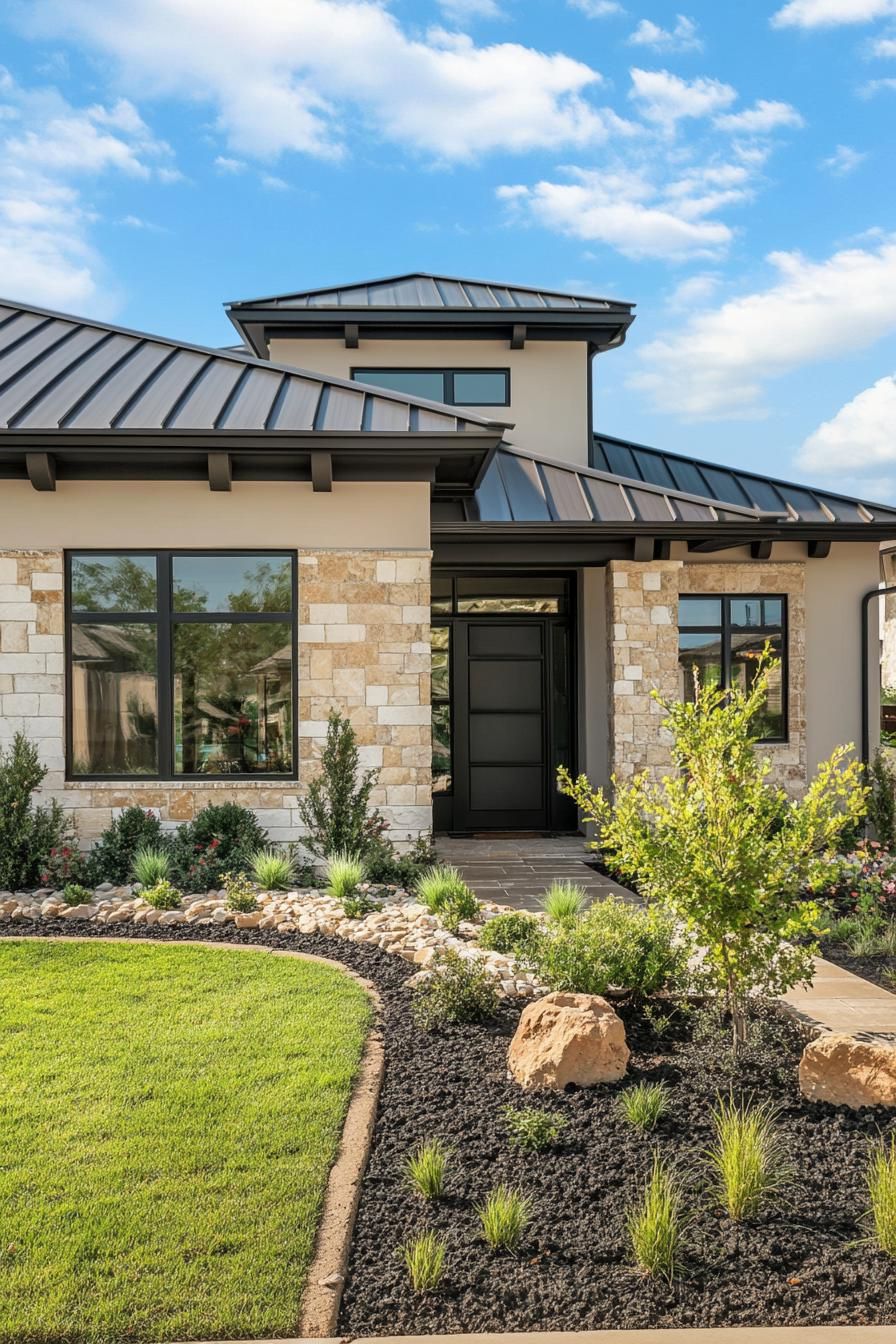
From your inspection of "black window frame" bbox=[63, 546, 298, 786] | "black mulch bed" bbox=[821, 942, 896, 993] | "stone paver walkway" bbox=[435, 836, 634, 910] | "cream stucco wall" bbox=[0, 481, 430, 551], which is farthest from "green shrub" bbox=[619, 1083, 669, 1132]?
"cream stucco wall" bbox=[0, 481, 430, 551]

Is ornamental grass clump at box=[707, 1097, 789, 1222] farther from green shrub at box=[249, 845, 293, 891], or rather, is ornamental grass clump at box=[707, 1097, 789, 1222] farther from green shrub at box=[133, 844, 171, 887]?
green shrub at box=[133, 844, 171, 887]

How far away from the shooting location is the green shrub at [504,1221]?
2.92 meters

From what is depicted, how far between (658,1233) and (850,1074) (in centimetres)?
149

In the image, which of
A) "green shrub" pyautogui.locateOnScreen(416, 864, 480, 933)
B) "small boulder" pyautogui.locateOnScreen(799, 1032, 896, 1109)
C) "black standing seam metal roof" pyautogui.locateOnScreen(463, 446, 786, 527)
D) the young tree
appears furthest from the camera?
"black standing seam metal roof" pyautogui.locateOnScreen(463, 446, 786, 527)

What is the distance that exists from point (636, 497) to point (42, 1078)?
26.2ft

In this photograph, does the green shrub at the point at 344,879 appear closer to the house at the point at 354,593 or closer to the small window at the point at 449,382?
the house at the point at 354,593

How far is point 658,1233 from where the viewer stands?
2.84 meters

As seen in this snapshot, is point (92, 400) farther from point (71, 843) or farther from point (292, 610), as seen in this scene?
point (71, 843)

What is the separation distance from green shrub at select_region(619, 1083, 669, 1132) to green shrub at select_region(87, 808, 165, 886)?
546cm

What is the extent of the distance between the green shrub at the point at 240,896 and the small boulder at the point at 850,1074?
4173 mm

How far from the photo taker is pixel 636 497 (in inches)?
403

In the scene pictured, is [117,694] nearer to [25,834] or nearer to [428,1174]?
[25,834]

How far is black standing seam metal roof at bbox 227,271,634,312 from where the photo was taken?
12797mm

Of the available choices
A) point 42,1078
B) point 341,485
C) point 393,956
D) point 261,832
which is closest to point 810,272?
point 341,485
